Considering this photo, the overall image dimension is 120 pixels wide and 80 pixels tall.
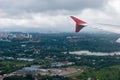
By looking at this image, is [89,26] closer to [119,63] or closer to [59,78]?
[59,78]

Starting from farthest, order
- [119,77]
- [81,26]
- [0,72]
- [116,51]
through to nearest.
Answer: [116,51] < [0,72] < [119,77] < [81,26]

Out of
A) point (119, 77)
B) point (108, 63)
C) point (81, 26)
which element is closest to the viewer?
point (81, 26)

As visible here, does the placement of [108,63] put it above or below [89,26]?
below

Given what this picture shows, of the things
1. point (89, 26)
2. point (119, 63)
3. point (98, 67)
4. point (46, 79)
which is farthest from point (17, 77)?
point (89, 26)

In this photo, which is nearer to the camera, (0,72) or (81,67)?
(0,72)

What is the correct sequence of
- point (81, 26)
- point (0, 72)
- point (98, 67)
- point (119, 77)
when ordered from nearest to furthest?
point (81, 26) → point (119, 77) → point (0, 72) → point (98, 67)

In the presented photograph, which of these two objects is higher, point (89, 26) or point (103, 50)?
point (89, 26)

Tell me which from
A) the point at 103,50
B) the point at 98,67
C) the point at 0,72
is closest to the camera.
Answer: the point at 0,72

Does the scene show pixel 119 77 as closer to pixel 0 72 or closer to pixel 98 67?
pixel 98 67

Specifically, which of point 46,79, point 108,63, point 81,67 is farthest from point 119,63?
point 46,79
